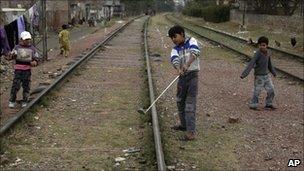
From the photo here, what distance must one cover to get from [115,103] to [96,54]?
1104cm

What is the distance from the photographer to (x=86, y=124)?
905cm

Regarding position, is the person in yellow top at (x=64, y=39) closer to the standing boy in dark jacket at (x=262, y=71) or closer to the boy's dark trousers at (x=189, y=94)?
the standing boy in dark jacket at (x=262, y=71)

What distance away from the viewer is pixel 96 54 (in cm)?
2189

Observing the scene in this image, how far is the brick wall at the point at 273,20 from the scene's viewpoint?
3775 centimetres

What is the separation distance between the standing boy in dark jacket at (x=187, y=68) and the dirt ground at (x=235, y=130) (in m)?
0.38

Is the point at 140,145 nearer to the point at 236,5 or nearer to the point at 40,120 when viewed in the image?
the point at 40,120

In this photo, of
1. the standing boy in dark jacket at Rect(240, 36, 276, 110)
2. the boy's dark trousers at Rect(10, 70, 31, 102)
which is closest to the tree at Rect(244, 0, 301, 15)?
the standing boy in dark jacket at Rect(240, 36, 276, 110)

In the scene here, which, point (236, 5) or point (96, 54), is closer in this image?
point (96, 54)

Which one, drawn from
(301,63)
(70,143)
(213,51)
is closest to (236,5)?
(213,51)

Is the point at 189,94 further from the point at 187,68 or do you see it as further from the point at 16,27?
the point at 16,27

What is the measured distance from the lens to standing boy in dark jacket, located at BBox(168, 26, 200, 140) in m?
8.01

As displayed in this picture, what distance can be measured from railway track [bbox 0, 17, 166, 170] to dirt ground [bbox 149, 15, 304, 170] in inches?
17.7

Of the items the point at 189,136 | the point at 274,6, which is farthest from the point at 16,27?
the point at 274,6

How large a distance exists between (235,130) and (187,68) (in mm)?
1750
